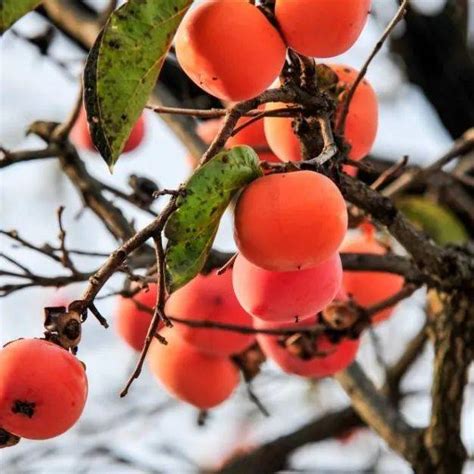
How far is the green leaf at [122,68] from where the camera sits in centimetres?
93

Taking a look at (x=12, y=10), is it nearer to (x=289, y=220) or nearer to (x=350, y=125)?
(x=289, y=220)

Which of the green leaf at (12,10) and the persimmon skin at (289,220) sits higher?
the green leaf at (12,10)

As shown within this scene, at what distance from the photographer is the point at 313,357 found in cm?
153

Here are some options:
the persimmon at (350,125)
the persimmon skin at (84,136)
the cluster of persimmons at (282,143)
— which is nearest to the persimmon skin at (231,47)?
the cluster of persimmons at (282,143)

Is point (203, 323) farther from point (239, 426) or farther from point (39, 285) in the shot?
point (239, 426)

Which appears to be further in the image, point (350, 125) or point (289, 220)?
point (350, 125)

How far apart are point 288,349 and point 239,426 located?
5.93ft

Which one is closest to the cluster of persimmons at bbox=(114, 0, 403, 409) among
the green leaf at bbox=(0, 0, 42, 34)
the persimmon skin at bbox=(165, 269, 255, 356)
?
the green leaf at bbox=(0, 0, 42, 34)

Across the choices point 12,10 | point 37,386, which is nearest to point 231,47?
point 12,10

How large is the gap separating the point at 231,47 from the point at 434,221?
1.19 metres

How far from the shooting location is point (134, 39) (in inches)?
37.0

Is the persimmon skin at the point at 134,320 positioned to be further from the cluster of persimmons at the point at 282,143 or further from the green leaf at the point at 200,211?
the green leaf at the point at 200,211

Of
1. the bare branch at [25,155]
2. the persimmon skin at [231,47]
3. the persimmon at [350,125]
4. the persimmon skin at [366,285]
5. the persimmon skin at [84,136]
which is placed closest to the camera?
the persimmon skin at [231,47]

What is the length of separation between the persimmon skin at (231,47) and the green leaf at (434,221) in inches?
42.5
